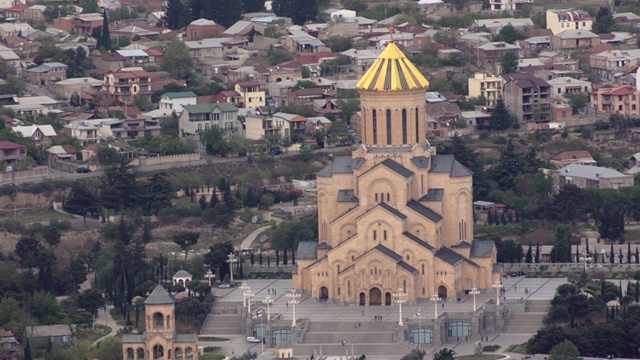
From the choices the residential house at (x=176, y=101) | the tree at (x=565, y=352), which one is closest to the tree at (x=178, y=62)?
the residential house at (x=176, y=101)

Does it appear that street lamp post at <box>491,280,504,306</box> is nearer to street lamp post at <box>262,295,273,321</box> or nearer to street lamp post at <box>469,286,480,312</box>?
street lamp post at <box>469,286,480,312</box>

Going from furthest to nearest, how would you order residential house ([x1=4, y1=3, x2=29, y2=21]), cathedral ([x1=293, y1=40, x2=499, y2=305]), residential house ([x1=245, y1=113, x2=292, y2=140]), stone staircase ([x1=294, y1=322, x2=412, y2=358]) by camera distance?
residential house ([x1=4, y1=3, x2=29, y2=21]) < residential house ([x1=245, y1=113, x2=292, y2=140]) < cathedral ([x1=293, y1=40, x2=499, y2=305]) < stone staircase ([x1=294, y1=322, x2=412, y2=358])

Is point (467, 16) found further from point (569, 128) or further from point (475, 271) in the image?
point (475, 271)

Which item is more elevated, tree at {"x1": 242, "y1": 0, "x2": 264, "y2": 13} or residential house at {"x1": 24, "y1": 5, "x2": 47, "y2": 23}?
residential house at {"x1": 24, "y1": 5, "x2": 47, "y2": 23}

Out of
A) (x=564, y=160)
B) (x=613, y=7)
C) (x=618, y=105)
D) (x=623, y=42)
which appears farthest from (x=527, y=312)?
(x=613, y=7)

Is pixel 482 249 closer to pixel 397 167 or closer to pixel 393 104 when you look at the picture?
pixel 397 167

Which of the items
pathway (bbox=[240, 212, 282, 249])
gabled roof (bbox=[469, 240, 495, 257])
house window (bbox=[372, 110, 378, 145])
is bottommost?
pathway (bbox=[240, 212, 282, 249])

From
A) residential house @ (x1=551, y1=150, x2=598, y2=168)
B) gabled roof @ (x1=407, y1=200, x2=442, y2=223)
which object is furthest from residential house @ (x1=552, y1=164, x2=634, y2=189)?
gabled roof @ (x1=407, y1=200, x2=442, y2=223)
